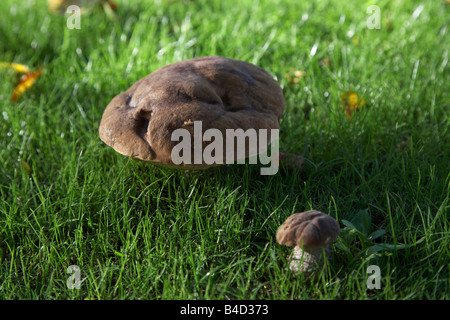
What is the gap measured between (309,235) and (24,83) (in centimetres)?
305

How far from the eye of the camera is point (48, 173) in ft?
9.68

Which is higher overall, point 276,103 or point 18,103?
point 276,103

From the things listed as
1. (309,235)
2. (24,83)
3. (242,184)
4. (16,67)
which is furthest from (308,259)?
→ (16,67)

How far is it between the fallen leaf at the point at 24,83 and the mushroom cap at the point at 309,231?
2.82 m

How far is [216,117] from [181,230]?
2.24 ft

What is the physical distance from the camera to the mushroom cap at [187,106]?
85.7 inches

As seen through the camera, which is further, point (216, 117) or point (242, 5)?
point (242, 5)

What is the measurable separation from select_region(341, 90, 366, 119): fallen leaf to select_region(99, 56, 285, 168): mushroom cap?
3.13ft

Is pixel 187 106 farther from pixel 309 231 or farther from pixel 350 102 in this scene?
pixel 350 102

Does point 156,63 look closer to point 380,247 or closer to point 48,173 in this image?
point 48,173

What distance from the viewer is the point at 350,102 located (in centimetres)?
331

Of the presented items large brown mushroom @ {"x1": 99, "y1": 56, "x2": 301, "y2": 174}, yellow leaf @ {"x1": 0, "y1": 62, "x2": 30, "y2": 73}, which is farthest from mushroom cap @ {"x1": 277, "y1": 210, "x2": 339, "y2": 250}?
yellow leaf @ {"x1": 0, "y1": 62, "x2": 30, "y2": 73}
